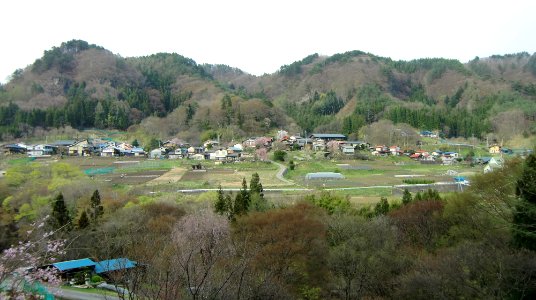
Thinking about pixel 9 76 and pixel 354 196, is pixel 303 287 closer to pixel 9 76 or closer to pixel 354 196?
pixel 354 196

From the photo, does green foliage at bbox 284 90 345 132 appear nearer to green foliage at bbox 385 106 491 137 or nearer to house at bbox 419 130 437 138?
green foliage at bbox 385 106 491 137

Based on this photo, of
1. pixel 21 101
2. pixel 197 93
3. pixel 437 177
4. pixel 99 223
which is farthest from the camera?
pixel 197 93

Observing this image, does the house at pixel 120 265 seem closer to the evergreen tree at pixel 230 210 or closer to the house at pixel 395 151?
the evergreen tree at pixel 230 210

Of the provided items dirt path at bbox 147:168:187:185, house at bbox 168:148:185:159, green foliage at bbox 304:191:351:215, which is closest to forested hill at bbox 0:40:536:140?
house at bbox 168:148:185:159


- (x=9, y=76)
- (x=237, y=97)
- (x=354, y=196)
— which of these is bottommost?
(x=354, y=196)

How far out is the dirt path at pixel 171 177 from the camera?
101 ft

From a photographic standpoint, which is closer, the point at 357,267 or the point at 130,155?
the point at 357,267

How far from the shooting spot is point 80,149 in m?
46.5

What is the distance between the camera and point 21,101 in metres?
65.6

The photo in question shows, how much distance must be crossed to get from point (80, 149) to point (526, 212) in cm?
4554

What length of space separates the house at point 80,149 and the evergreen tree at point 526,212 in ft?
145

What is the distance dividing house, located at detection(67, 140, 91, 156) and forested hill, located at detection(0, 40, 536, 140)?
33.6 feet

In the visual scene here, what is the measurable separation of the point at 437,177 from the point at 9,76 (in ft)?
253

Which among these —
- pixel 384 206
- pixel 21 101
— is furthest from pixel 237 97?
pixel 384 206
